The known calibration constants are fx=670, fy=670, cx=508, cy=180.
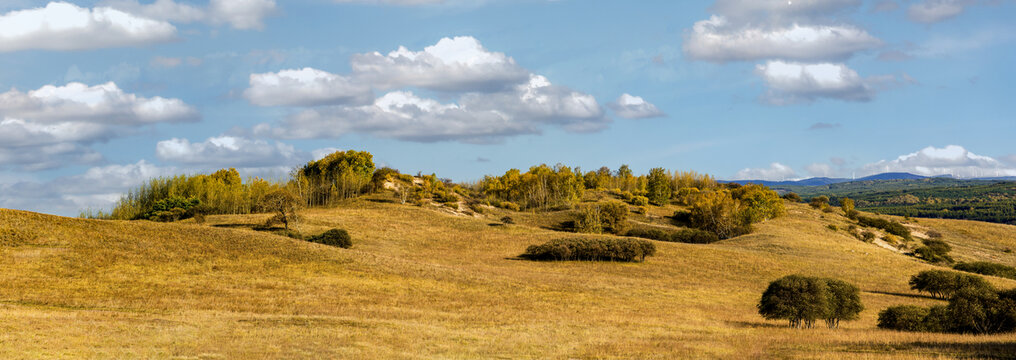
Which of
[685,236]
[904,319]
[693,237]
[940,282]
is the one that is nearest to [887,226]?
[693,237]

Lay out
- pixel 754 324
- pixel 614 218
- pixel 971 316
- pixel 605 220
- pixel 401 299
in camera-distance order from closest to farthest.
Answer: pixel 971 316 → pixel 754 324 → pixel 401 299 → pixel 614 218 → pixel 605 220

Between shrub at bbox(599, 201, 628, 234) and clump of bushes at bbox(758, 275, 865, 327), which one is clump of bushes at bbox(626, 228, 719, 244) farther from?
clump of bushes at bbox(758, 275, 865, 327)

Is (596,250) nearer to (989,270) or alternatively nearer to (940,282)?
(940,282)

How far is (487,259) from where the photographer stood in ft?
265

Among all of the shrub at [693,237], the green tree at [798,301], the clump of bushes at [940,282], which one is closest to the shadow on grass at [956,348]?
the green tree at [798,301]

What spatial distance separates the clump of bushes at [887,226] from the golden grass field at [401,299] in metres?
55.5

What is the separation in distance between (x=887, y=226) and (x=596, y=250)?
98403 millimetres

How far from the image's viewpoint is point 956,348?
28406mm

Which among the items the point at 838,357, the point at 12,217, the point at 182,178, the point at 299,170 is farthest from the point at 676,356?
the point at 299,170

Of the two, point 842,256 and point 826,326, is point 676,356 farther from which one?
point 842,256

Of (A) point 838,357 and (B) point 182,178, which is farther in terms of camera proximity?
(B) point 182,178

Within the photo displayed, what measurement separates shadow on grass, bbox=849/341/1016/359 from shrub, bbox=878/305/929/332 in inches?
377

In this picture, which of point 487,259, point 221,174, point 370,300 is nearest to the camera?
point 370,300

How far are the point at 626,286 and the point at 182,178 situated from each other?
103567 millimetres
